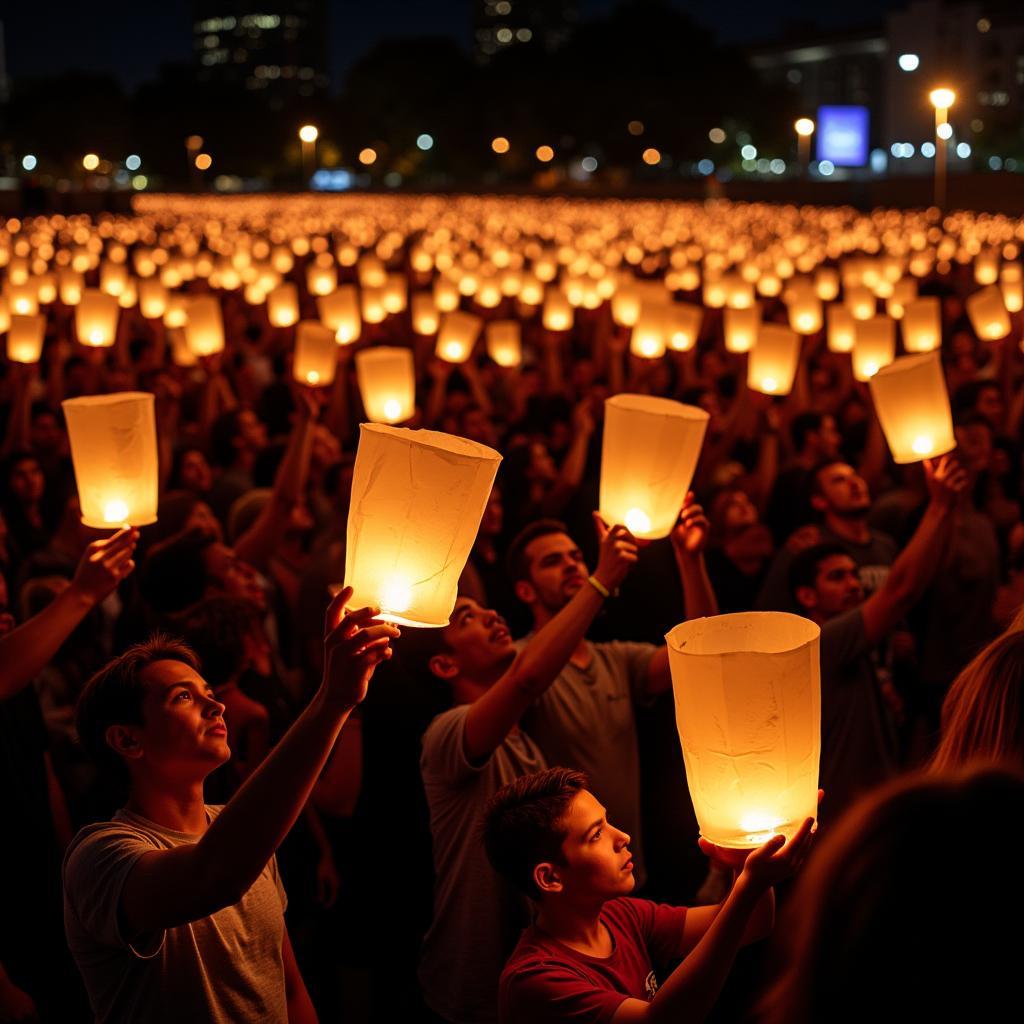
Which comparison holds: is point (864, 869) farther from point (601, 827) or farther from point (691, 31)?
point (691, 31)

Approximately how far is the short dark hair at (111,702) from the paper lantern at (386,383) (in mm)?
4817

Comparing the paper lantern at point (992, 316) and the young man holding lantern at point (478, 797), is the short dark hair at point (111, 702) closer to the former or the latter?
the young man holding lantern at point (478, 797)

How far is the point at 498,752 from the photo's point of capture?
3.80 metres

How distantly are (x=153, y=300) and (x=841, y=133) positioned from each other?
183 ft

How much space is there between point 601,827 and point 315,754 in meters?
0.81

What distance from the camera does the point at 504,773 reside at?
375cm

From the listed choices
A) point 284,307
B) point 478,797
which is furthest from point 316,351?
point 284,307

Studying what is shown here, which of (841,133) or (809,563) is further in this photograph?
(841,133)

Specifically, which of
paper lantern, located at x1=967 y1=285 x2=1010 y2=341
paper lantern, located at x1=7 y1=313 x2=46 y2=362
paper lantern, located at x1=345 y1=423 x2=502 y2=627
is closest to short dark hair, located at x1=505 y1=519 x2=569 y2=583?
paper lantern, located at x1=345 y1=423 x2=502 y2=627

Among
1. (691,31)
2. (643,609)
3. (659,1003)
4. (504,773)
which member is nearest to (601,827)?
(659,1003)

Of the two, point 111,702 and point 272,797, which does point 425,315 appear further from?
point 272,797

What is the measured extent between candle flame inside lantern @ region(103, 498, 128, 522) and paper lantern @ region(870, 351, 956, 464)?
2.70 metres

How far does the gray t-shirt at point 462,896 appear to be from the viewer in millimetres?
3613

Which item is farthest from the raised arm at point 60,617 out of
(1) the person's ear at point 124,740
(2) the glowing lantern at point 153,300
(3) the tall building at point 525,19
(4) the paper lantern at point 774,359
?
(3) the tall building at point 525,19
